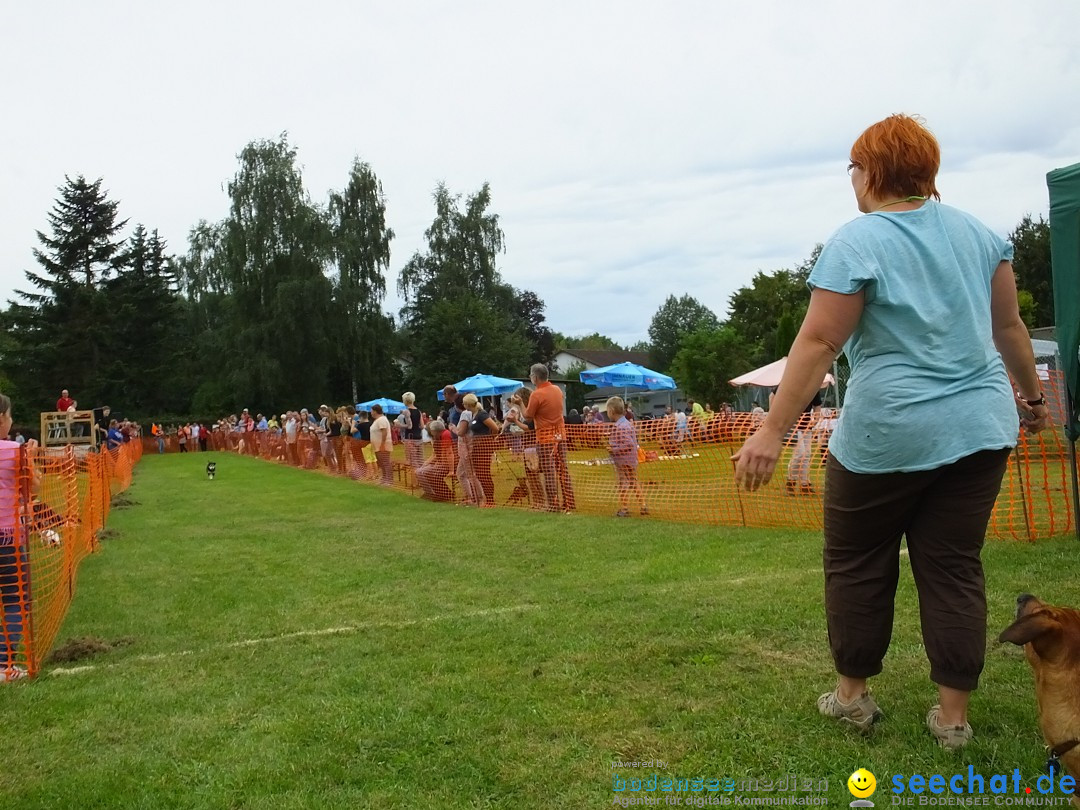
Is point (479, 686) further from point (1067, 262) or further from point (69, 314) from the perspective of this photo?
point (69, 314)

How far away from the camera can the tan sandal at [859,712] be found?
2711 millimetres

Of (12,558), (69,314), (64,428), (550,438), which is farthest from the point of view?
(69,314)

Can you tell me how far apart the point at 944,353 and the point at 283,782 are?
2.30m

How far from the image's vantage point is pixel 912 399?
2.41 m

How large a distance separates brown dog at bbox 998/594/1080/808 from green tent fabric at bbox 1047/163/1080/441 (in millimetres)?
3558

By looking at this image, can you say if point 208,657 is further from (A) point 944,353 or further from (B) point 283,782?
(A) point 944,353

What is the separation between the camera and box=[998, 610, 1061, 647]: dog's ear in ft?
6.94

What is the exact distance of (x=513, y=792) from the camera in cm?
249

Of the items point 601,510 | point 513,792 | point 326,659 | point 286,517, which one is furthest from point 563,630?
point 286,517

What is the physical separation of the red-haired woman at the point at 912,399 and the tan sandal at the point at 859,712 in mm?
174

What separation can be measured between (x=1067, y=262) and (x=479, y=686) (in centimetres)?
415

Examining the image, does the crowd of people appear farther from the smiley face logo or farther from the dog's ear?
the dog's ear

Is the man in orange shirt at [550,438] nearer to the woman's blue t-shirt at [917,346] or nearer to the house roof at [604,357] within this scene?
the woman's blue t-shirt at [917,346]

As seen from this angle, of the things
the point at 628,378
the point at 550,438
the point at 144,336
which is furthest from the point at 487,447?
the point at 144,336
